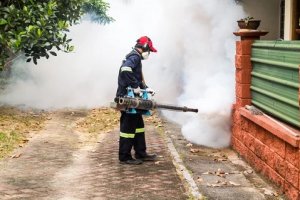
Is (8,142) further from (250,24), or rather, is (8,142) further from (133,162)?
(250,24)

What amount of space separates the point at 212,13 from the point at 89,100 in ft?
19.1

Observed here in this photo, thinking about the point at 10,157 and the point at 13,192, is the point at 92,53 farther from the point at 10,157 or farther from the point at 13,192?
the point at 13,192

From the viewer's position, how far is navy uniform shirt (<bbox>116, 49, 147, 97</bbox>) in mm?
7625

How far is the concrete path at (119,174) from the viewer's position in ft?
20.2

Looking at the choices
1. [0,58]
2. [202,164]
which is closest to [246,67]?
[202,164]

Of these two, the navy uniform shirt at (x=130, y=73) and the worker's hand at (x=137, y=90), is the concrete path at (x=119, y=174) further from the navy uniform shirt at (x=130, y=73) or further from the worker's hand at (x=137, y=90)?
the navy uniform shirt at (x=130, y=73)

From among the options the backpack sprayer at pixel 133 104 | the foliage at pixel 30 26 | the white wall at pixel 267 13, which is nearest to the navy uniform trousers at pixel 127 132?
the backpack sprayer at pixel 133 104

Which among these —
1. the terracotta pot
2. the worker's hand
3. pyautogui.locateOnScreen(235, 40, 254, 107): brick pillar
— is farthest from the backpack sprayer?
the terracotta pot

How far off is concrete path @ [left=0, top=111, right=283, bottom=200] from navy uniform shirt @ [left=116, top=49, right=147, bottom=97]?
4.43 feet

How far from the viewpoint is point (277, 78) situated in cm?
671

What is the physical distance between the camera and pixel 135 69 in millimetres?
7820

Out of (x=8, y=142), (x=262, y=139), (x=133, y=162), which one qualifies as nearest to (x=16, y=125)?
(x=8, y=142)

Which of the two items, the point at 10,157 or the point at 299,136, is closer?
the point at 299,136

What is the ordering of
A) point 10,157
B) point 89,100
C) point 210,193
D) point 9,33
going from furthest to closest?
point 89,100, point 9,33, point 10,157, point 210,193
